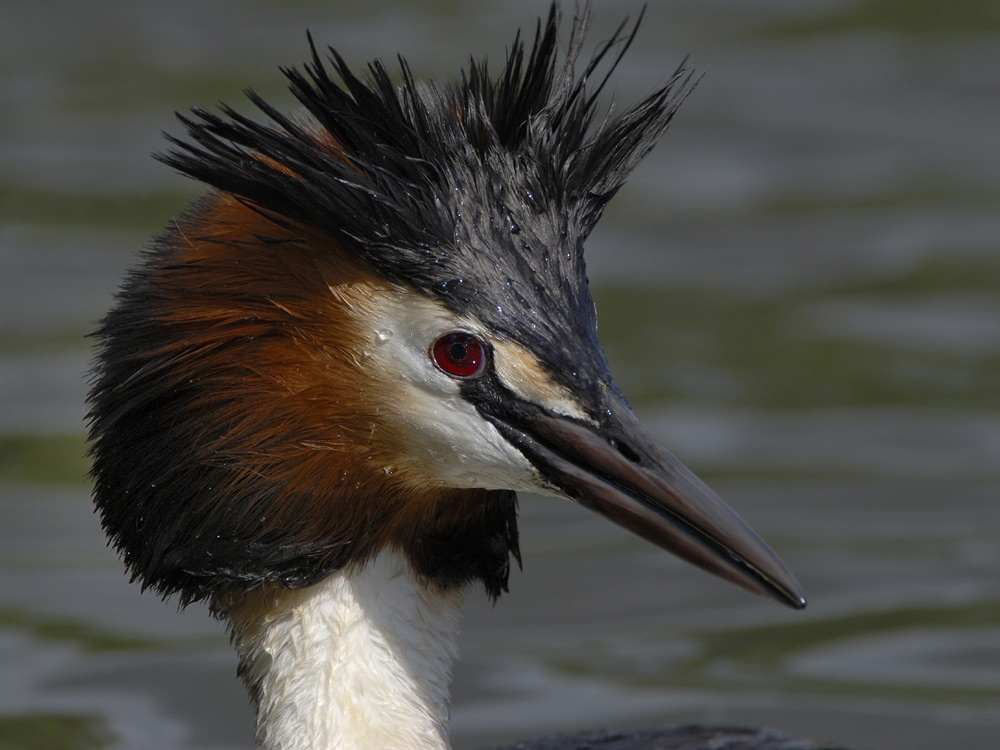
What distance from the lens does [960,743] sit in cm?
650

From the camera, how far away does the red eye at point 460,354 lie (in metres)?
4.17

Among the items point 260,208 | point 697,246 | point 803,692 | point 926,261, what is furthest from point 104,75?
point 260,208

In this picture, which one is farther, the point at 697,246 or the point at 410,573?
the point at 697,246

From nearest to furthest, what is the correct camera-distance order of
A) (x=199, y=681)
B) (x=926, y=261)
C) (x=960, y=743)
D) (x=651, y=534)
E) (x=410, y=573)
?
(x=651, y=534)
(x=410, y=573)
(x=960, y=743)
(x=199, y=681)
(x=926, y=261)

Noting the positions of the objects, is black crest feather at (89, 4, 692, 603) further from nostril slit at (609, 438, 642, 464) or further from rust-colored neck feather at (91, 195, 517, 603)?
nostril slit at (609, 438, 642, 464)

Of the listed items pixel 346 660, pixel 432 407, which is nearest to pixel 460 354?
pixel 432 407

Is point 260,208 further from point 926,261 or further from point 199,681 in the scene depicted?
point 926,261

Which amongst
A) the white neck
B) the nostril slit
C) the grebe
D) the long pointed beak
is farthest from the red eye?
the white neck

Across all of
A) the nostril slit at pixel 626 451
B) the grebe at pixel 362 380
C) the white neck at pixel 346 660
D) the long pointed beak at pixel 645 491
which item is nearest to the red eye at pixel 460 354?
the grebe at pixel 362 380

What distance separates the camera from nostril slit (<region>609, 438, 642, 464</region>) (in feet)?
13.5

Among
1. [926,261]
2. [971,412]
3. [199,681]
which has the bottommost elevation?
[199,681]

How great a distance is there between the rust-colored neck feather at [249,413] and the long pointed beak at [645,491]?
373mm

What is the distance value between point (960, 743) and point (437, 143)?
3.47 meters

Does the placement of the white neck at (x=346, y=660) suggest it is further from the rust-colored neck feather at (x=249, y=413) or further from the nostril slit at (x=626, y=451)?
the nostril slit at (x=626, y=451)
